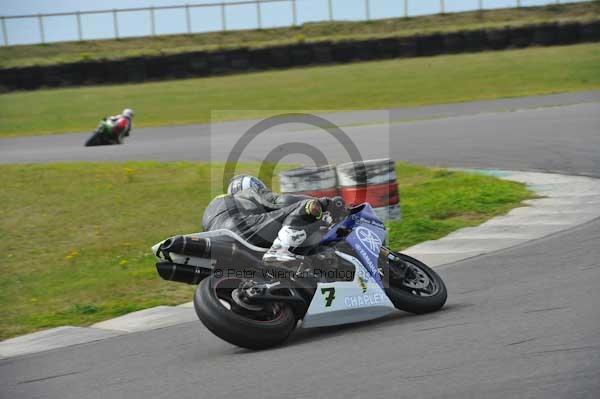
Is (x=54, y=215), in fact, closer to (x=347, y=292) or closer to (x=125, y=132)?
(x=347, y=292)

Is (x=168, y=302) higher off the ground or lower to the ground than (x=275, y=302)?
lower

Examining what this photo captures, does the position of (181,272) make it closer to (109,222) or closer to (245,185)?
(245,185)

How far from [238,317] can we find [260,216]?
2.62 ft

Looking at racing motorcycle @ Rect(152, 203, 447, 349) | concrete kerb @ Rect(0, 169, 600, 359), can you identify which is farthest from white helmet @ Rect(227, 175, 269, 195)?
concrete kerb @ Rect(0, 169, 600, 359)

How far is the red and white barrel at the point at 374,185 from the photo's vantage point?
33.4 ft

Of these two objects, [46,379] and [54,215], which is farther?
[54,215]

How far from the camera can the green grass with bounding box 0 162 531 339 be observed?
8461mm

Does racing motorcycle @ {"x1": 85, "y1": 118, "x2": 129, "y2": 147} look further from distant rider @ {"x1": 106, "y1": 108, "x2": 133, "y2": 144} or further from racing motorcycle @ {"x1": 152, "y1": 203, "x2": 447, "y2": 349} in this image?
racing motorcycle @ {"x1": 152, "y1": 203, "x2": 447, "y2": 349}

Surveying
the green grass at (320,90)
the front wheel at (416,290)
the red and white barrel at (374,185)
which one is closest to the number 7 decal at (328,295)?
the front wheel at (416,290)

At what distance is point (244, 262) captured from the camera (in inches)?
239

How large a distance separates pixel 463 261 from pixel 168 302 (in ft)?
9.20

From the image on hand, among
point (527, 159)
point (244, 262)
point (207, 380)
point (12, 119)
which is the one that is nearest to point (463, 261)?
point (244, 262)

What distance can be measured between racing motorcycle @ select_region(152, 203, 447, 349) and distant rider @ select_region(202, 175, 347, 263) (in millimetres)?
96

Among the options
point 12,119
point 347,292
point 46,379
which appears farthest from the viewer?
point 12,119
